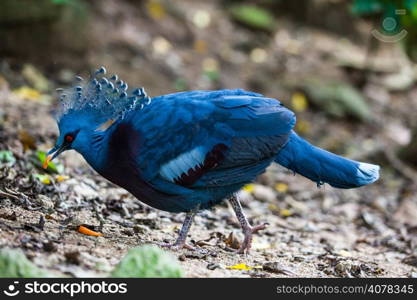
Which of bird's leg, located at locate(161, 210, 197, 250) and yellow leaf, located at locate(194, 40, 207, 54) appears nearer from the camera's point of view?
bird's leg, located at locate(161, 210, 197, 250)

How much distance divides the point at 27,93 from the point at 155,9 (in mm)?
3606

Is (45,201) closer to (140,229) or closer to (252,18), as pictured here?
(140,229)

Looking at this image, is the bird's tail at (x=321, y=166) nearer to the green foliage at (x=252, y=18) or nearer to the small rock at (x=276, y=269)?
the small rock at (x=276, y=269)

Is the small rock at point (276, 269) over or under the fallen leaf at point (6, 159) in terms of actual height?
under

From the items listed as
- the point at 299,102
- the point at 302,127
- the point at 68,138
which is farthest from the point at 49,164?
the point at 299,102

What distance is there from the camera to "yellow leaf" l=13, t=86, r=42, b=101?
327 inches

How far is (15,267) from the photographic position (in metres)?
3.59

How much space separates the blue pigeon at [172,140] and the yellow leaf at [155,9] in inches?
256

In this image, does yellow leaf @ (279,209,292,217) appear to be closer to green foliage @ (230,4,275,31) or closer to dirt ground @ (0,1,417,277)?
dirt ground @ (0,1,417,277)

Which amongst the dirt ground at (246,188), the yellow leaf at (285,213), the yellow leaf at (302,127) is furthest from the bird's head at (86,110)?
the yellow leaf at (302,127)

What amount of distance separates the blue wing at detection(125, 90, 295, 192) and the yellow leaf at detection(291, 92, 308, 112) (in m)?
5.70

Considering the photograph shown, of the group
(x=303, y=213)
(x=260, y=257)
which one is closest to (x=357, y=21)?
(x=303, y=213)

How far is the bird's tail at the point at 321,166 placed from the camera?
510 cm

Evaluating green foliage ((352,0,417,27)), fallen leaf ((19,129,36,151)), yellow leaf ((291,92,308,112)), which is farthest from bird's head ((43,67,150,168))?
yellow leaf ((291,92,308,112))
